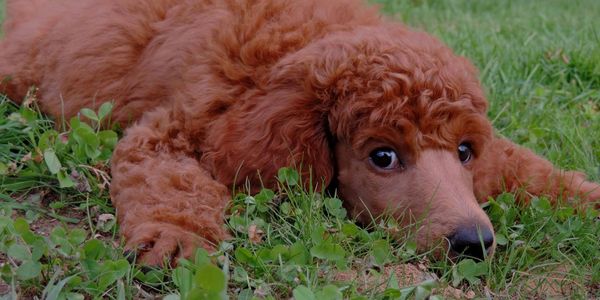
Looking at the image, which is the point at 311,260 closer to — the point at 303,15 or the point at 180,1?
the point at 303,15

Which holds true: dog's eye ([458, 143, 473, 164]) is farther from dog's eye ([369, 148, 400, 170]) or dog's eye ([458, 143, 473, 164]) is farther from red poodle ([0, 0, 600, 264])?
dog's eye ([369, 148, 400, 170])

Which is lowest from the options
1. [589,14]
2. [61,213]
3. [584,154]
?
[589,14]

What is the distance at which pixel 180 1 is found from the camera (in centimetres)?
452

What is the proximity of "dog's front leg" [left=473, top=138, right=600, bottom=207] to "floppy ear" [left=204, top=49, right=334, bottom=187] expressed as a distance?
2.38 ft

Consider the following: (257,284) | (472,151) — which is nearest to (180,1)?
(472,151)

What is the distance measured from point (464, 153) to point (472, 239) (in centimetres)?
59

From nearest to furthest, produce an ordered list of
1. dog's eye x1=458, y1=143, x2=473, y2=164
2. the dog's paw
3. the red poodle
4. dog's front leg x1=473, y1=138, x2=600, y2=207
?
the dog's paw < the red poodle < dog's eye x1=458, y1=143, x2=473, y2=164 < dog's front leg x1=473, y1=138, x2=600, y2=207

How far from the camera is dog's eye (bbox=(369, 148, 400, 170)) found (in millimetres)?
3529

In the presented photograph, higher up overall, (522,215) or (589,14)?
(522,215)

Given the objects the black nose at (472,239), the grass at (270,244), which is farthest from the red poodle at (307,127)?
the grass at (270,244)

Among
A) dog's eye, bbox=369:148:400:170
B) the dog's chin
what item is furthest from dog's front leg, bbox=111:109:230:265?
the dog's chin

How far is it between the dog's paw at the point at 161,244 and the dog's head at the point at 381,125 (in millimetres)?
569

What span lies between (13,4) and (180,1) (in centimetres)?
167

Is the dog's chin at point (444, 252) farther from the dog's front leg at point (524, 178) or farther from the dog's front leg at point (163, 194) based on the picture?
the dog's front leg at point (163, 194)
